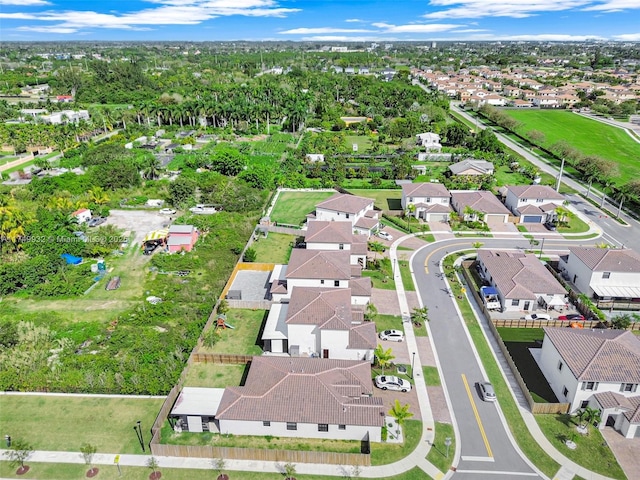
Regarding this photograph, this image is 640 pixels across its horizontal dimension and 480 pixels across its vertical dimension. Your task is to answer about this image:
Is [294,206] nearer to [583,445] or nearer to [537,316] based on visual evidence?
[537,316]

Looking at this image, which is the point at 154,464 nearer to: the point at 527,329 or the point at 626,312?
the point at 527,329

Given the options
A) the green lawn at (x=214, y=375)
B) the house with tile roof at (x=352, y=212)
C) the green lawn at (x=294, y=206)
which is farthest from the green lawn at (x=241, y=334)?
the green lawn at (x=294, y=206)

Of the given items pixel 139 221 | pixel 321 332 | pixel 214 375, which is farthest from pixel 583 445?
pixel 139 221

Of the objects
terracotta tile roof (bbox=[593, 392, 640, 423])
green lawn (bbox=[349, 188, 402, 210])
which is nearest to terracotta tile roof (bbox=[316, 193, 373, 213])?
green lawn (bbox=[349, 188, 402, 210])

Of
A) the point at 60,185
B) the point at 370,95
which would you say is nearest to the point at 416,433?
the point at 60,185

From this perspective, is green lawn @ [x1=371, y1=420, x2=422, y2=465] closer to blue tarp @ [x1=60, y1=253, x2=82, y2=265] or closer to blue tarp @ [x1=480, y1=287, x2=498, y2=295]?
blue tarp @ [x1=480, y1=287, x2=498, y2=295]

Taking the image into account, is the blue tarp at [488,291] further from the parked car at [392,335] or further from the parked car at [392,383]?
the parked car at [392,383]
